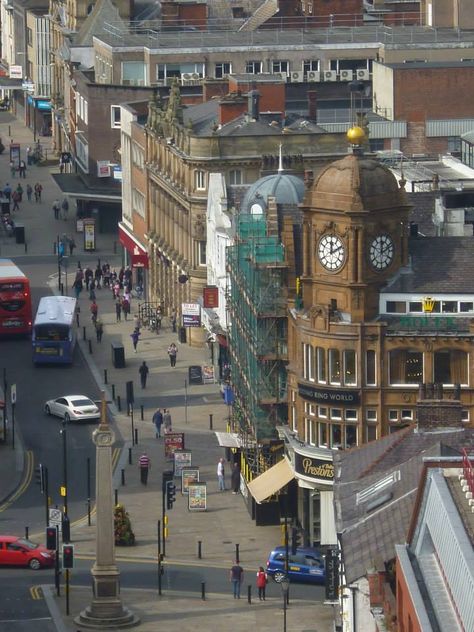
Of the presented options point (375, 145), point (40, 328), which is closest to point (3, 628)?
point (40, 328)

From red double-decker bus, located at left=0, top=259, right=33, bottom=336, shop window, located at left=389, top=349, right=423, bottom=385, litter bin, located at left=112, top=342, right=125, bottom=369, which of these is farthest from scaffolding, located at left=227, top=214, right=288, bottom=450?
red double-decker bus, located at left=0, top=259, right=33, bottom=336

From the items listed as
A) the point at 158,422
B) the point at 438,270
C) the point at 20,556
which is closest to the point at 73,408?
the point at 158,422

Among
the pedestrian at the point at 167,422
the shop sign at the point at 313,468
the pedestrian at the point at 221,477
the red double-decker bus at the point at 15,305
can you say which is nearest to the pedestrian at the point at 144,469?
the pedestrian at the point at 221,477

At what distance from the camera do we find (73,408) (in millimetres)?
137875

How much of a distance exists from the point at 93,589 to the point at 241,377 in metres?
25.5

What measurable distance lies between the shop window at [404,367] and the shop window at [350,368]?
4.97 feet

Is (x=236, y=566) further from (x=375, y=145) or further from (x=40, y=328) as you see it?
(x=375, y=145)

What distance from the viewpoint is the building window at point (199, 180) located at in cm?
15850

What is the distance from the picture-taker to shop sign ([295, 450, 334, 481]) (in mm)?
111188

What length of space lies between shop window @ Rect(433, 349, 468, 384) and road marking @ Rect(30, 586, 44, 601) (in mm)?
18134

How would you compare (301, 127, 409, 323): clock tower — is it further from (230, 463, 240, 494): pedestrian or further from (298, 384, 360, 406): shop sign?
Answer: (230, 463, 240, 494): pedestrian

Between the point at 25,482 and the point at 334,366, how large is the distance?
20.6m

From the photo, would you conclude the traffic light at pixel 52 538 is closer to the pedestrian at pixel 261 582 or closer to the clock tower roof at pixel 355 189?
the pedestrian at pixel 261 582

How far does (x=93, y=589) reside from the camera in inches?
4018
